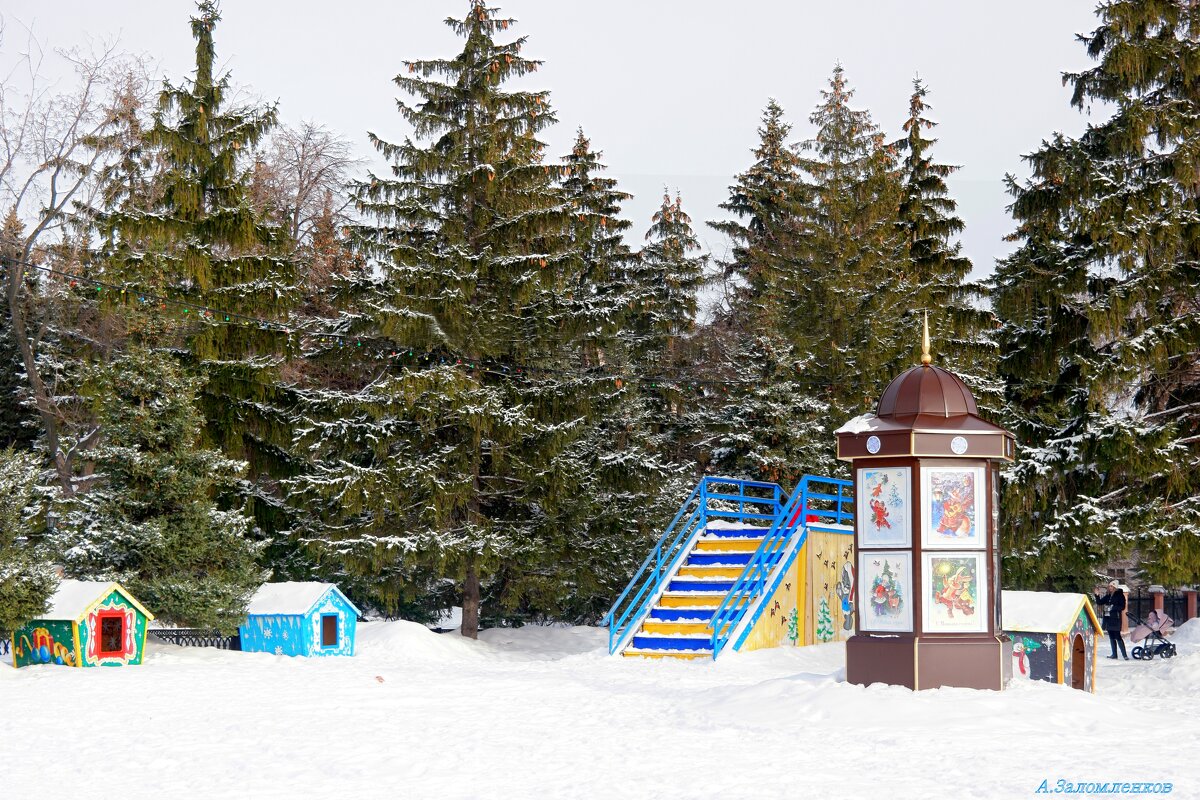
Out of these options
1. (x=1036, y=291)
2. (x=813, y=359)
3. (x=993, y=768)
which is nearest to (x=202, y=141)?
(x=813, y=359)

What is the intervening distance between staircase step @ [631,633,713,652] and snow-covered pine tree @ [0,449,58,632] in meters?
8.90

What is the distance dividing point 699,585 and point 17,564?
35.5 feet

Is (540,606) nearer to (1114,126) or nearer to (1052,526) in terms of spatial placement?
(1052,526)

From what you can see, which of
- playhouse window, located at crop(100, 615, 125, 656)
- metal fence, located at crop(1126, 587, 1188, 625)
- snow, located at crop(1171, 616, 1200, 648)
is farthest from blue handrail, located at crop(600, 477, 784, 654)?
metal fence, located at crop(1126, 587, 1188, 625)

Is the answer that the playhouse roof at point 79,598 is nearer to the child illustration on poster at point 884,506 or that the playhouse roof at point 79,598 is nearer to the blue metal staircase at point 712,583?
the blue metal staircase at point 712,583

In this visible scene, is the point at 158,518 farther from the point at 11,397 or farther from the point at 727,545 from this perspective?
Result: the point at 11,397

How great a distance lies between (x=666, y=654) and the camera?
19.7 meters

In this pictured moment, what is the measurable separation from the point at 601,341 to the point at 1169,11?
11.9 meters

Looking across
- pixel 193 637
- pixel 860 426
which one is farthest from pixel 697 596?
pixel 193 637

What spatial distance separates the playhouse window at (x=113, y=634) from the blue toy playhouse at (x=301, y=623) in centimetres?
239

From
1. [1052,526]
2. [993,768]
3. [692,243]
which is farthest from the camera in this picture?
[692,243]

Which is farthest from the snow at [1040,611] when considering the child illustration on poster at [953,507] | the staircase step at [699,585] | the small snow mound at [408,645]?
the small snow mound at [408,645]

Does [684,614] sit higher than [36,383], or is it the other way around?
[36,383]

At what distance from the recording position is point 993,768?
9555 mm
